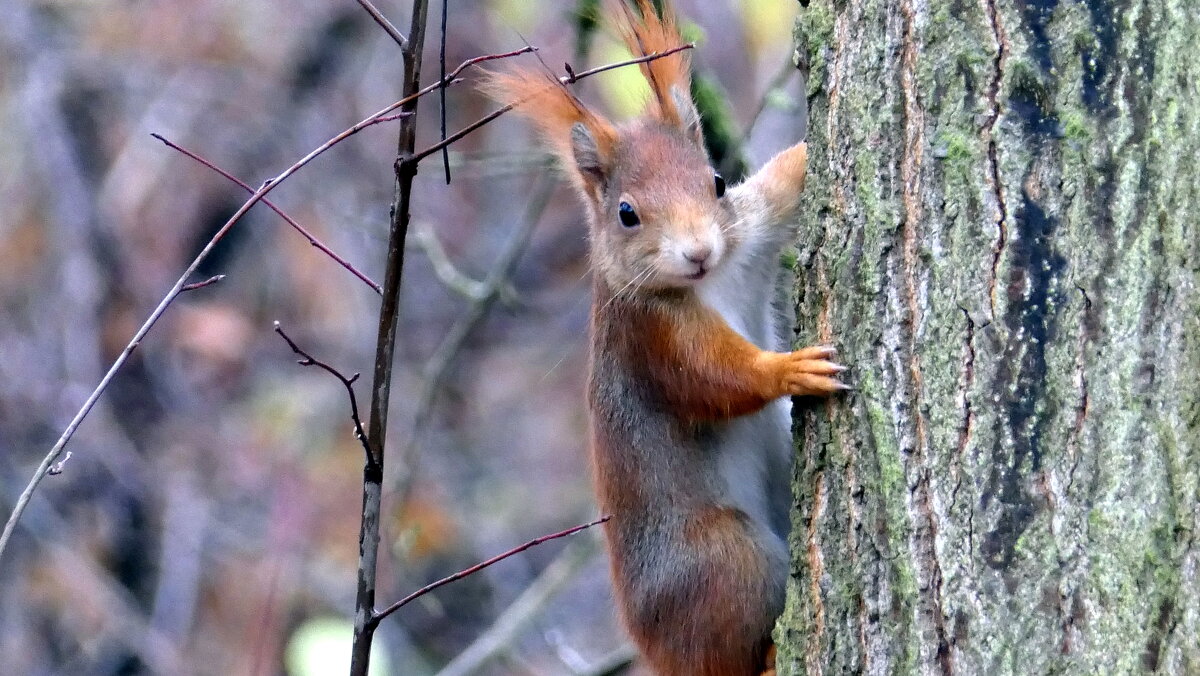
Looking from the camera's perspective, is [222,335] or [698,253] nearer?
[698,253]

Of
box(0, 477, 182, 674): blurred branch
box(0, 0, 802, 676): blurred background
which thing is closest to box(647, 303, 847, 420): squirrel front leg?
box(0, 0, 802, 676): blurred background

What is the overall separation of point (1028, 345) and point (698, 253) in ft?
3.07

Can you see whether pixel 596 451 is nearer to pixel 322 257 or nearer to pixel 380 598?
pixel 380 598

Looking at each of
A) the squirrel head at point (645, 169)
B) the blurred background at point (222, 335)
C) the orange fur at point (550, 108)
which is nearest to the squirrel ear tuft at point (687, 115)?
the squirrel head at point (645, 169)

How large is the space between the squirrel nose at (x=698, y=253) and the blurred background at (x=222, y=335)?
6.90ft

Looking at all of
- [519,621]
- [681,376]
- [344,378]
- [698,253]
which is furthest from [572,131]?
[519,621]

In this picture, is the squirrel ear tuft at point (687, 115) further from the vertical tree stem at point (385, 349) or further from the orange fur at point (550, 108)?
the vertical tree stem at point (385, 349)

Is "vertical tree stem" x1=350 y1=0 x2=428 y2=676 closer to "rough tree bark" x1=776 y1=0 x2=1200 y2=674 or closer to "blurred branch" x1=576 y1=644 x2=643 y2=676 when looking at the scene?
"rough tree bark" x1=776 y1=0 x2=1200 y2=674

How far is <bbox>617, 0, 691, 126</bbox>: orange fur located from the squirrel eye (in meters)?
0.26

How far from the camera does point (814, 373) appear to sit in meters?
2.07

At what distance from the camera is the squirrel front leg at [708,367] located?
2.46 meters

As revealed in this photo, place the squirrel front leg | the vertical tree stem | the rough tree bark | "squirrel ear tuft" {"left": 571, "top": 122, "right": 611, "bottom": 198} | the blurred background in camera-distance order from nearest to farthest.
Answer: the rough tree bark, the vertical tree stem, the squirrel front leg, "squirrel ear tuft" {"left": 571, "top": 122, "right": 611, "bottom": 198}, the blurred background

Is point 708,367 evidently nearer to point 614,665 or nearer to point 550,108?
point 550,108

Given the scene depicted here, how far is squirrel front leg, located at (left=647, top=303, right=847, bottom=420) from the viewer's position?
2459mm
